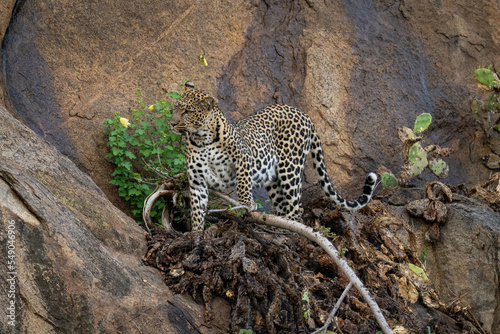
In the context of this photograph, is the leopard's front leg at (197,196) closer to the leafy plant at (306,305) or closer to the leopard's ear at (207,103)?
the leopard's ear at (207,103)

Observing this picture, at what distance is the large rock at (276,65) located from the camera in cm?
909

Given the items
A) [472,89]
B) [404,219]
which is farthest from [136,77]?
[472,89]

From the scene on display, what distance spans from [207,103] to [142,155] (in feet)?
6.29

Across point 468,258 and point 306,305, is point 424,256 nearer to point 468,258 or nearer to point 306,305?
point 468,258

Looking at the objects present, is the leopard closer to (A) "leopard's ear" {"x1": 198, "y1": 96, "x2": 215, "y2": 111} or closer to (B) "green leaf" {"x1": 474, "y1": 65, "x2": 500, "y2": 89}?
(A) "leopard's ear" {"x1": 198, "y1": 96, "x2": 215, "y2": 111}

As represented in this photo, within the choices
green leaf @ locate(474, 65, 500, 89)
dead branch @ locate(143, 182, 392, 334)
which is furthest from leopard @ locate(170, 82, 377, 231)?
green leaf @ locate(474, 65, 500, 89)

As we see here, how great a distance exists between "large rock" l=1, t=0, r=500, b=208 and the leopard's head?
1549mm

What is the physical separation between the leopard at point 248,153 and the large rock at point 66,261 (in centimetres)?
147

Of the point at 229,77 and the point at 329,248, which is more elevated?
the point at 229,77

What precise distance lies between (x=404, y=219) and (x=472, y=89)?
4023 millimetres

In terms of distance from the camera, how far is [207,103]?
7621 mm

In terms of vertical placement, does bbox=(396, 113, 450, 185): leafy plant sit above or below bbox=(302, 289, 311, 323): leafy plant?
above

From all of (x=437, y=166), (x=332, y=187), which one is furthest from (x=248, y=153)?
(x=437, y=166)

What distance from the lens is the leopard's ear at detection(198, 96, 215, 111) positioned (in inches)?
298
